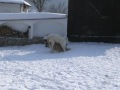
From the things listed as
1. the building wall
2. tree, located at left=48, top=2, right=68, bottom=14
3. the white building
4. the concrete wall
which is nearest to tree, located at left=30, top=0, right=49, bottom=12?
tree, located at left=48, top=2, right=68, bottom=14

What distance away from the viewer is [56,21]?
15.4 m

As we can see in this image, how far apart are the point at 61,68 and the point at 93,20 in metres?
6.24

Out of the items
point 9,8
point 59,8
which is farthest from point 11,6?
point 59,8

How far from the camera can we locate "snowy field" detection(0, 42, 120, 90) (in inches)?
299

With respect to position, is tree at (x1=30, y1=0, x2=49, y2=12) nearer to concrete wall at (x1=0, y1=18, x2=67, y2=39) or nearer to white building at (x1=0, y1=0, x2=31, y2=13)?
white building at (x1=0, y1=0, x2=31, y2=13)

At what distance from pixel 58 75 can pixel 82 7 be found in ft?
24.1

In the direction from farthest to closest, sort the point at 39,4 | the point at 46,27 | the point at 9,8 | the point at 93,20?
the point at 39,4 < the point at 9,8 < the point at 46,27 < the point at 93,20

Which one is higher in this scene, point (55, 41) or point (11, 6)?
point (11, 6)

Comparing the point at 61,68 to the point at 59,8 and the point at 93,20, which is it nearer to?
the point at 93,20

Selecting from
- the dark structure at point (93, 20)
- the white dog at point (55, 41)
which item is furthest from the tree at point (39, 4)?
the white dog at point (55, 41)

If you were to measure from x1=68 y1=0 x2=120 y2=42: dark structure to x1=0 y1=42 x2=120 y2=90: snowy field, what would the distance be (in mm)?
1575

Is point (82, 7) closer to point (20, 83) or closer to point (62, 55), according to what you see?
point (62, 55)

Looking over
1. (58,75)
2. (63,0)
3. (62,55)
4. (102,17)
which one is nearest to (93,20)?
(102,17)

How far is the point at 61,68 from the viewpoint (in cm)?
945
